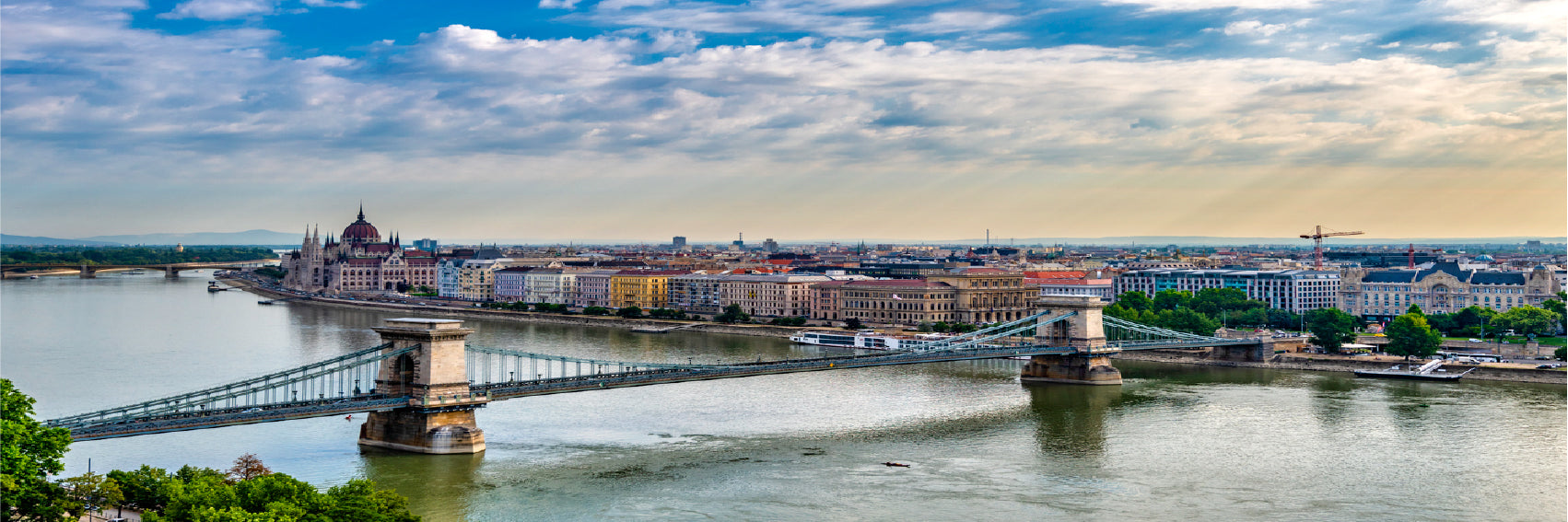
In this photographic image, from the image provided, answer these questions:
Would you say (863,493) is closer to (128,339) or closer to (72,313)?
(128,339)

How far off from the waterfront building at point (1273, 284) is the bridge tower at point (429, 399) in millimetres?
43270

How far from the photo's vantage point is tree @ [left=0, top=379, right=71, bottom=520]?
579 inches

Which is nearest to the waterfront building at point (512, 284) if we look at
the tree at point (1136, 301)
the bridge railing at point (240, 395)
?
the tree at point (1136, 301)

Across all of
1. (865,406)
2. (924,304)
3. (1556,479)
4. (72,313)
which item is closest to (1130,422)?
(865,406)

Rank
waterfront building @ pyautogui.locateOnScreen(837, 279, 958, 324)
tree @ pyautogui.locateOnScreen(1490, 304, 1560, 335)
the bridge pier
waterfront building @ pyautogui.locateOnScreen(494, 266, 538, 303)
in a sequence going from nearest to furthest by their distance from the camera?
the bridge pier
tree @ pyautogui.locateOnScreen(1490, 304, 1560, 335)
waterfront building @ pyautogui.locateOnScreen(837, 279, 958, 324)
waterfront building @ pyautogui.locateOnScreen(494, 266, 538, 303)

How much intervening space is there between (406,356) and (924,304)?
36137 millimetres

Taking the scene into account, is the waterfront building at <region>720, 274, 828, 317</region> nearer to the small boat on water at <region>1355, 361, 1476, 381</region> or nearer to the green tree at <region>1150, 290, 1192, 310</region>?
the green tree at <region>1150, 290, 1192, 310</region>

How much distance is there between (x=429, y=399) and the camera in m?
23.5

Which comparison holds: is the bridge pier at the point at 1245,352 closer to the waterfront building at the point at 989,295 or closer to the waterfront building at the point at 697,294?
the waterfront building at the point at 989,295

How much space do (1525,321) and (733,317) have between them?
30.0 meters

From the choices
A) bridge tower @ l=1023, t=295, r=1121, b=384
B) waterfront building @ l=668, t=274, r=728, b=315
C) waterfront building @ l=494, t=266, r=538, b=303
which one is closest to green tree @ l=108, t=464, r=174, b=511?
bridge tower @ l=1023, t=295, r=1121, b=384

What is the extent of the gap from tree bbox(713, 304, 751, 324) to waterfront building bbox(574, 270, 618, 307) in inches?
550

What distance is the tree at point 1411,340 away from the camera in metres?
40.0

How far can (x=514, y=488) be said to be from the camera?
21.1 metres
